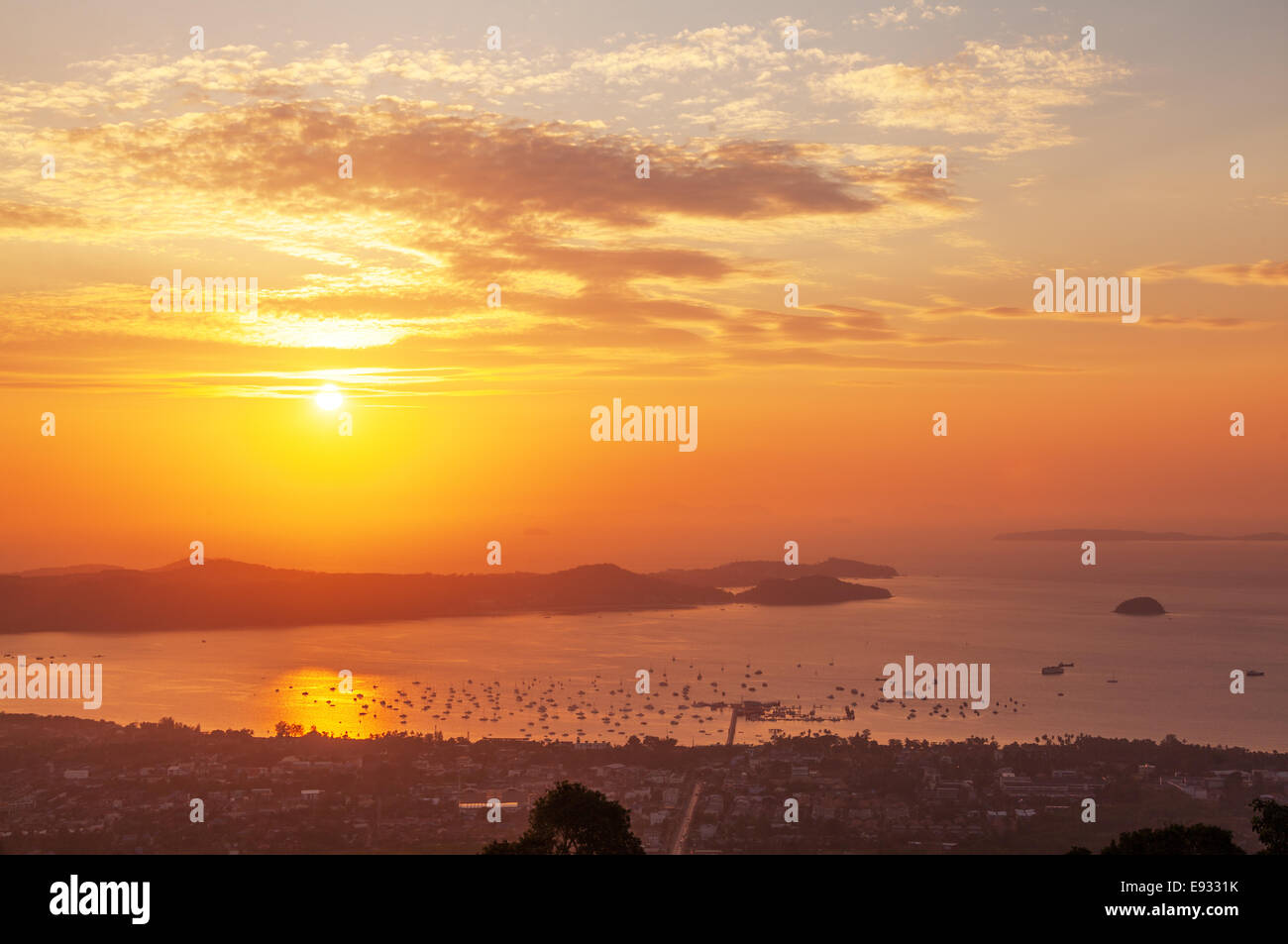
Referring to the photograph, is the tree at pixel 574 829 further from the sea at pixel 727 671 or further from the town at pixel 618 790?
the sea at pixel 727 671

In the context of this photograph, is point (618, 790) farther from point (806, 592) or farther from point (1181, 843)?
point (806, 592)

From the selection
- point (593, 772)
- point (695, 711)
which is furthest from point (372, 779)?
point (695, 711)

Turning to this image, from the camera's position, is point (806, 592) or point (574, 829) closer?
point (574, 829)

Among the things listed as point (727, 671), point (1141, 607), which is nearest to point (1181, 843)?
point (727, 671)

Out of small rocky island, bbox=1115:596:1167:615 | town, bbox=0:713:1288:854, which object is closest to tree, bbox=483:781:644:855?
town, bbox=0:713:1288:854

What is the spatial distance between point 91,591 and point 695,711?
4958cm

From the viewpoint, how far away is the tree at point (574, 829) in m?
10.5

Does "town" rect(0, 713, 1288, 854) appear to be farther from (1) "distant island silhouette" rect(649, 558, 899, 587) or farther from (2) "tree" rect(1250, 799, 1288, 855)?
(1) "distant island silhouette" rect(649, 558, 899, 587)

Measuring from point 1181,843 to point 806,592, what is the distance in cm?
7860

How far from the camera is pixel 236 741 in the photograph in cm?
2905

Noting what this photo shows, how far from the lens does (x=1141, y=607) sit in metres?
77.6

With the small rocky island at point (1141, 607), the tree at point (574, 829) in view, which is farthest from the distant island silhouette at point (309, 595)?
the tree at point (574, 829)

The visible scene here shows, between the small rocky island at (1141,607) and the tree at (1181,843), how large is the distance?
7401 centimetres
